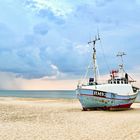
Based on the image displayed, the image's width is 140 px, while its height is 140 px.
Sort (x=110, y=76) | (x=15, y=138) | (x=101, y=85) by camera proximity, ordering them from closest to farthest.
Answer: (x=15, y=138)
(x=101, y=85)
(x=110, y=76)

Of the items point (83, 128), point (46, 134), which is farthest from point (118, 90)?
point (46, 134)

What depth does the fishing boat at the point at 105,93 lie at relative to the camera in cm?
4762

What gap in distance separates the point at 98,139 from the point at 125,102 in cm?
2961

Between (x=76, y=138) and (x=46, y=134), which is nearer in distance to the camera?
(x=76, y=138)

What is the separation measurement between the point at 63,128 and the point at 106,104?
2204 cm

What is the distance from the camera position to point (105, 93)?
4769 centimetres

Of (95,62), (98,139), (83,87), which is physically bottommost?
(98,139)

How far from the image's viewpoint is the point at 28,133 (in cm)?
2380

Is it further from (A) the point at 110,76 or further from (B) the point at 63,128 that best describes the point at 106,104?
(B) the point at 63,128

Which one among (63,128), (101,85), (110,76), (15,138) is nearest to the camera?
(15,138)

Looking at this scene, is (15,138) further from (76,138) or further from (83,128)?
(83,128)

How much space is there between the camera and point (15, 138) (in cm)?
2145

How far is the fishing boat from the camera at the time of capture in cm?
4762

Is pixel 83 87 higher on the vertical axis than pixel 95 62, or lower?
lower
